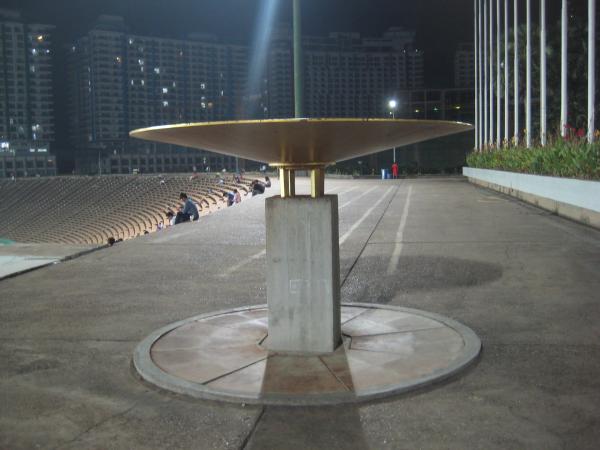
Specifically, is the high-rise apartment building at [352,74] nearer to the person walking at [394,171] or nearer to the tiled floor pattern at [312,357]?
the person walking at [394,171]

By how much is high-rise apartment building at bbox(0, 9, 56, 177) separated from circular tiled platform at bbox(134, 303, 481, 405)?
530 ft

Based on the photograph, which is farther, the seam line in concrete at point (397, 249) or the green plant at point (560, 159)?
the green plant at point (560, 159)

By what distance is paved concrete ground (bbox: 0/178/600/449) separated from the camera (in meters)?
3.76

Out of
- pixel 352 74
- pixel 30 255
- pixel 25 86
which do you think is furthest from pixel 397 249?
pixel 25 86

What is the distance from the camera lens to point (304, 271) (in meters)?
5.28

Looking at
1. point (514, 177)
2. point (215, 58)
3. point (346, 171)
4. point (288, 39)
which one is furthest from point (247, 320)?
point (215, 58)

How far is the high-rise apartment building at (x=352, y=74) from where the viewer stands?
14775cm

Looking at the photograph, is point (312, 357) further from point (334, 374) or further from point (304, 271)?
point (304, 271)

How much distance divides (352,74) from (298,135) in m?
154

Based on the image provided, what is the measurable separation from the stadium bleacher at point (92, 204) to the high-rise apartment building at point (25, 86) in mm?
65941

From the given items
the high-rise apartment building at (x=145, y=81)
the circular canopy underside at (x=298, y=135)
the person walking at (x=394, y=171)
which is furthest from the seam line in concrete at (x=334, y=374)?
the high-rise apartment building at (x=145, y=81)

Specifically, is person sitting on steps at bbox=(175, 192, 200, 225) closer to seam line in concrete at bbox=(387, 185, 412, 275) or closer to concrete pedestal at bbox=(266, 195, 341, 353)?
seam line in concrete at bbox=(387, 185, 412, 275)

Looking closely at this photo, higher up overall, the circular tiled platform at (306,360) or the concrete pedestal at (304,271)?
the concrete pedestal at (304,271)

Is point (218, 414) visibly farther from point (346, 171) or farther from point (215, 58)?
point (215, 58)
